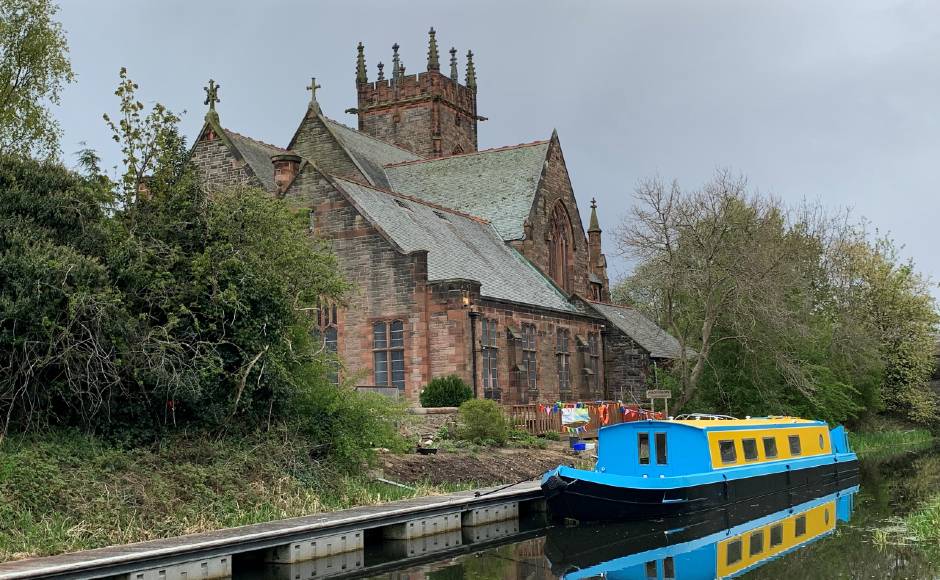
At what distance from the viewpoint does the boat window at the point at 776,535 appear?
24.5m

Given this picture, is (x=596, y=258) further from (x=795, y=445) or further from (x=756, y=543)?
(x=756, y=543)

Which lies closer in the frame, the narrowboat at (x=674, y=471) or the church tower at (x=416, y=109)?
the narrowboat at (x=674, y=471)

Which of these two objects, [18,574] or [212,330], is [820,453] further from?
[18,574]

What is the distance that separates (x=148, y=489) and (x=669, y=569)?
9794 mm

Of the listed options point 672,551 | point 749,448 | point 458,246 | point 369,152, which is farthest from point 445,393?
point 369,152

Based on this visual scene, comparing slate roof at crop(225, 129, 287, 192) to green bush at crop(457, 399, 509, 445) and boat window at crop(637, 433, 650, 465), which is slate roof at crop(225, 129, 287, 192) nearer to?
green bush at crop(457, 399, 509, 445)

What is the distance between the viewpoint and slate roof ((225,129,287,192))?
4850 centimetres

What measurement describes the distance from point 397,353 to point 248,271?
16689 mm

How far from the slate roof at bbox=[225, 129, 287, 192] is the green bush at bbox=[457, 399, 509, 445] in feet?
57.5

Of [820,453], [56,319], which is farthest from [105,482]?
[820,453]

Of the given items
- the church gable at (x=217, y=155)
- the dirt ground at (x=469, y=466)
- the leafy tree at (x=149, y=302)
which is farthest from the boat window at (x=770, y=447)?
the church gable at (x=217, y=155)

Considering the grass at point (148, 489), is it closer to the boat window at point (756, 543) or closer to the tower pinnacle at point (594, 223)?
the boat window at point (756, 543)

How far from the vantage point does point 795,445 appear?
3472 centimetres

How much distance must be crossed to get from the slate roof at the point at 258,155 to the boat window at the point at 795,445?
76.4 feet
